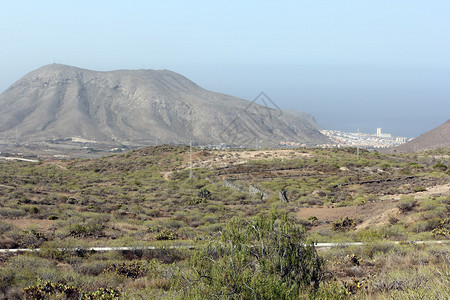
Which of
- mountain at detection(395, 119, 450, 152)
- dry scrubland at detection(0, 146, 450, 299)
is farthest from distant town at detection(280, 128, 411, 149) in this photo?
dry scrubland at detection(0, 146, 450, 299)

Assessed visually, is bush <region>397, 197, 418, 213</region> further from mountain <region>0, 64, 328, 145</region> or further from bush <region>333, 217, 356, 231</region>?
mountain <region>0, 64, 328, 145</region>

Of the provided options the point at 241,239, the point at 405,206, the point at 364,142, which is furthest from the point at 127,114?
the point at 241,239

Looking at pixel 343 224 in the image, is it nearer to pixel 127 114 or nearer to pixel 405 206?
pixel 405 206

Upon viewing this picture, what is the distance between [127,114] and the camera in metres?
155

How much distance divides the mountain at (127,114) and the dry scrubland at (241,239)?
93.2 meters

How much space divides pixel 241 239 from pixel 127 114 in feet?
507

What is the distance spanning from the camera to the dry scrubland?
5816mm

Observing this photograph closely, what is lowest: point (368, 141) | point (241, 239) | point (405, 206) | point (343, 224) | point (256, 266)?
point (368, 141)

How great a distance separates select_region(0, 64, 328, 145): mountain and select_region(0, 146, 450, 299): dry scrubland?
93.2 m

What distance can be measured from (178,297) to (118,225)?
1183cm

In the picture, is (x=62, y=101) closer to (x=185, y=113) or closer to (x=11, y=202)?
(x=185, y=113)

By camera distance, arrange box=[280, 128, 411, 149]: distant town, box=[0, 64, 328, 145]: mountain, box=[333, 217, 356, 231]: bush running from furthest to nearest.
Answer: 1. box=[0, 64, 328, 145]: mountain
2. box=[280, 128, 411, 149]: distant town
3. box=[333, 217, 356, 231]: bush

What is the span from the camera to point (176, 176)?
44094mm

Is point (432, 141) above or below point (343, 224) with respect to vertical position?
above
